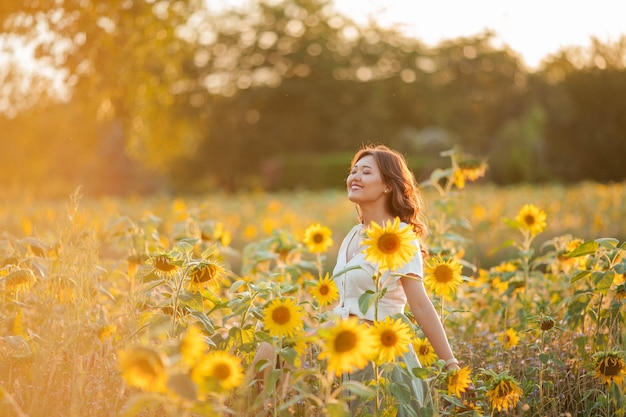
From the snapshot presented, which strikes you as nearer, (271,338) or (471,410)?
(271,338)

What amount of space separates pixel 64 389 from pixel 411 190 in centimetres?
152

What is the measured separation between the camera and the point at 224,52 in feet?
97.8

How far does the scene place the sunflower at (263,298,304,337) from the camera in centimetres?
228

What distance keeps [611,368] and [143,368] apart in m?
1.75

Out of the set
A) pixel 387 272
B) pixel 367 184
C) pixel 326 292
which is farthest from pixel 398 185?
pixel 326 292

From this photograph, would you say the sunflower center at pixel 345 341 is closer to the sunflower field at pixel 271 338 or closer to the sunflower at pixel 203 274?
the sunflower field at pixel 271 338

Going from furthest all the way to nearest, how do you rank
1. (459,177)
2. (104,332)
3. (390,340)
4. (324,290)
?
(459,177) < (104,332) < (324,290) < (390,340)

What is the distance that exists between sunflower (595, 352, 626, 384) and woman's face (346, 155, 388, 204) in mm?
1012

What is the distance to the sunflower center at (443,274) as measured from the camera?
107 inches

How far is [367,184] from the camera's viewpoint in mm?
A: 3012

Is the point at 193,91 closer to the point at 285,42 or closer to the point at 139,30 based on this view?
the point at 285,42

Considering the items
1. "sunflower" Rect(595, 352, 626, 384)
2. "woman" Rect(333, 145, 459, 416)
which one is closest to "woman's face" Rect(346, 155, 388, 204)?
"woman" Rect(333, 145, 459, 416)

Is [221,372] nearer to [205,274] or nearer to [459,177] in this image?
[205,274]

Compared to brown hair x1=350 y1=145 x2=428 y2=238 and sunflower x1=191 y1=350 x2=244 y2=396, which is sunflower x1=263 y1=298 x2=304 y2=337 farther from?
brown hair x1=350 y1=145 x2=428 y2=238
